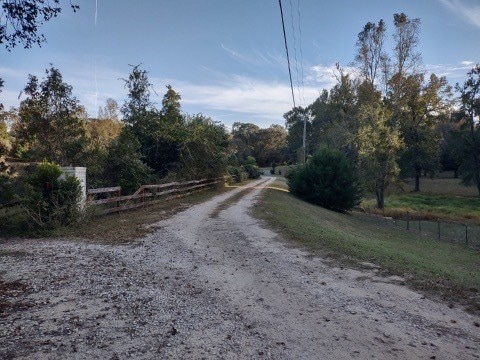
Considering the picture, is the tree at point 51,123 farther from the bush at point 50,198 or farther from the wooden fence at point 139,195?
the bush at point 50,198

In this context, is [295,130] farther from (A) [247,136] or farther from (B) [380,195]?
(B) [380,195]

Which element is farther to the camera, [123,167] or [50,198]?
[123,167]

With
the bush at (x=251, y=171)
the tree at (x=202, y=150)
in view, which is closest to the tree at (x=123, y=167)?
the tree at (x=202, y=150)

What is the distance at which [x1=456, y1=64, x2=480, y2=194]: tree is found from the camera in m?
42.9

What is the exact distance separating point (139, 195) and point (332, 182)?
15290mm

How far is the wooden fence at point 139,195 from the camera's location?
12758mm

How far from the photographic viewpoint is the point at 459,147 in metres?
46.6

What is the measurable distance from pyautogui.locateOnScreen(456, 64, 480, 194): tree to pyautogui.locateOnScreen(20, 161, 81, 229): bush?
45.4 meters

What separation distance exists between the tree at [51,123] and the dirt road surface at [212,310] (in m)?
9.52

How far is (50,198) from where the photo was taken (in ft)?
32.7

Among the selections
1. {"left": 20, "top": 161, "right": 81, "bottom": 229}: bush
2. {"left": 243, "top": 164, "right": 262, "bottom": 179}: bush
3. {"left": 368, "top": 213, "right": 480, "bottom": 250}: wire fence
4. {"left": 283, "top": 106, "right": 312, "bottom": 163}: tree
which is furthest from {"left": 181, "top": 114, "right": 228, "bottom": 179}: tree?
{"left": 283, "top": 106, "right": 312, "bottom": 163}: tree

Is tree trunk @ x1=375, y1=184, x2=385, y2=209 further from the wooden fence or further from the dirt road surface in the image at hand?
the dirt road surface

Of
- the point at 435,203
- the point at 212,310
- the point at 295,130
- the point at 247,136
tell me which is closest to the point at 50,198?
the point at 212,310

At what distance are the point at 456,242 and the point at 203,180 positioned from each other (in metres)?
15.6
